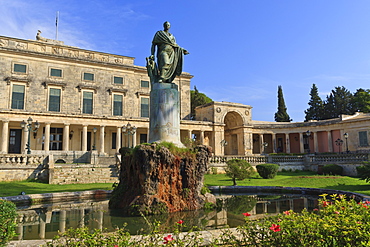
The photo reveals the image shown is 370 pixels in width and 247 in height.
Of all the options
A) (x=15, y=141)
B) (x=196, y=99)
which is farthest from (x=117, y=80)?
(x=196, y=99)

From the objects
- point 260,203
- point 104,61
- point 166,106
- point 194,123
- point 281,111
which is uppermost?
point 104,61

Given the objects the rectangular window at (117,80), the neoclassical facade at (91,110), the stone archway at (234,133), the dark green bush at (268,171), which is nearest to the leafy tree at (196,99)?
the stone archway at (234,133)

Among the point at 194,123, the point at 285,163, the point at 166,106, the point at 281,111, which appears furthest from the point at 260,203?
the point at 281,111

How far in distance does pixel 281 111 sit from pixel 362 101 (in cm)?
1562

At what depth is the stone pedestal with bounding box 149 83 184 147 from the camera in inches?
438

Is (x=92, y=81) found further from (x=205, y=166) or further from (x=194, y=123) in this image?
(x=205, y=166)

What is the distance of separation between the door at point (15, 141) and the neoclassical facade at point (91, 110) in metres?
0.11

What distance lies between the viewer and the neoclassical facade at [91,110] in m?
35.5

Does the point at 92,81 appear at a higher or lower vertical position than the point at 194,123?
higher

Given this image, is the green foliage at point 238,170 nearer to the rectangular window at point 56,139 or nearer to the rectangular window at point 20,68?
the rectangular window at point 56,139

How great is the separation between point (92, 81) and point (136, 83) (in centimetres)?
653

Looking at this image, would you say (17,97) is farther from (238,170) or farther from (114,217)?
(114,217)

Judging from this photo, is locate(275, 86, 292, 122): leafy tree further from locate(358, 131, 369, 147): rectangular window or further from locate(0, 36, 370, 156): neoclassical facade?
locate(358, 131, 369, 147): rectangular window

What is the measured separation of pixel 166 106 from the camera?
1135 cm
